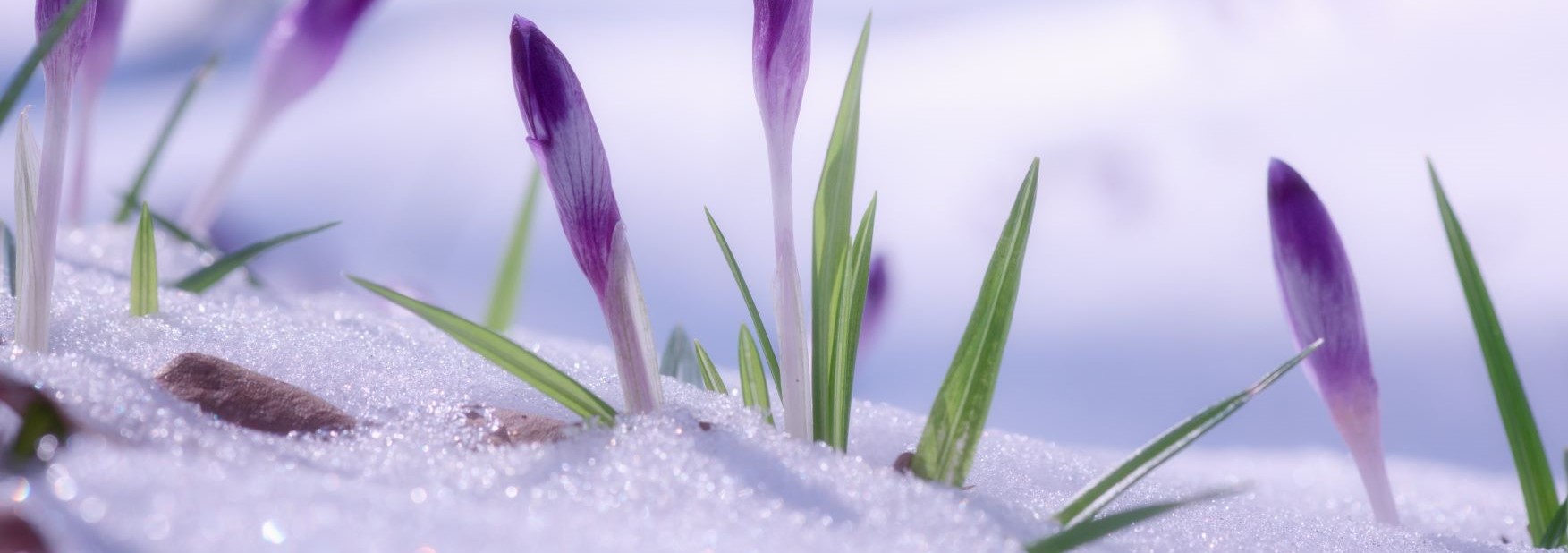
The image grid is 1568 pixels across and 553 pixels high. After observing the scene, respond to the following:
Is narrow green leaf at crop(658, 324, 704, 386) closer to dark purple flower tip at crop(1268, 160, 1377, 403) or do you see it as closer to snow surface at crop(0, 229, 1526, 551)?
snow surface at crop(0, 229, 1526, 551)

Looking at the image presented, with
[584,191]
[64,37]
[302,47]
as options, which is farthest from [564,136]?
[302,47]

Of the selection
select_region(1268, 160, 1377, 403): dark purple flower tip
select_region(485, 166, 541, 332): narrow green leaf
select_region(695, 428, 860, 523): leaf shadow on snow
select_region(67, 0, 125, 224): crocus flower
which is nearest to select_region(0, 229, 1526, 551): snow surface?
select_region(695, 428, 860, 523): leaf shadow on snow

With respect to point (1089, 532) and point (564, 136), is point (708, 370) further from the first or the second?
point (1089, 532)

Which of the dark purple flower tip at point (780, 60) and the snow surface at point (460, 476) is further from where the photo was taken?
the dark purple flower tip at point (780, 60)

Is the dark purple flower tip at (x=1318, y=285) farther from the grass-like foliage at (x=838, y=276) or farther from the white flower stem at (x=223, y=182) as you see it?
the white flower stem at (x=223, y=182)

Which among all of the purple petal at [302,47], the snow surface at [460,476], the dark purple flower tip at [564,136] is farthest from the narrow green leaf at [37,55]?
the purple petal at [302,47]

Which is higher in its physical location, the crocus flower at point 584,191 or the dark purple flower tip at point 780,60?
the dark purple flower tip at point 780,60

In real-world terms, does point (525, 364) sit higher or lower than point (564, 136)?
lower

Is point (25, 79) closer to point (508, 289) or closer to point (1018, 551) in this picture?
point (1018, 551)

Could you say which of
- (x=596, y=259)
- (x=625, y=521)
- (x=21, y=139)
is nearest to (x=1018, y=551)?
(x=625, y=521)
